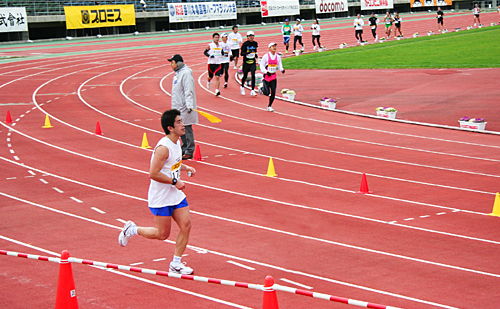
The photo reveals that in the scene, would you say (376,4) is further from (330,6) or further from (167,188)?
(167,188)

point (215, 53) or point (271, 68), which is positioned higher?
point (215, 53)

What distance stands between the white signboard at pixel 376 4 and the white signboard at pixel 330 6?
102 inches

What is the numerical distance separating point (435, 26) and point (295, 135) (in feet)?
140

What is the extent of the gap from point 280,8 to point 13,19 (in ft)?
96.1

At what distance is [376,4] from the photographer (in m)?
75.6

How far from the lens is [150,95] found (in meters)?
25.0

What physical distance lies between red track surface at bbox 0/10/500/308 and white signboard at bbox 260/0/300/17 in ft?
149

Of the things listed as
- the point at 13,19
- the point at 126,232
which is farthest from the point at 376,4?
the point at 126,232

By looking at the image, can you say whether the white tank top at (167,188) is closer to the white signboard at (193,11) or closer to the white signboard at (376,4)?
the white signboard at (193,11)

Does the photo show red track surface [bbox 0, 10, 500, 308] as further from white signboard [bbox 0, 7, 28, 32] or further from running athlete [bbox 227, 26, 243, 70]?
white signboard [bbox 0, 7, 28, 32]

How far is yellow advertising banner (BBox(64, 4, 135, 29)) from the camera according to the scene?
4969cm

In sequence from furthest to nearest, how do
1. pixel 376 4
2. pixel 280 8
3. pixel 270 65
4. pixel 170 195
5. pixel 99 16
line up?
pixel 376 4, pixel 280 8, pixel 99 16, pixel 270 65, pixel 170 195

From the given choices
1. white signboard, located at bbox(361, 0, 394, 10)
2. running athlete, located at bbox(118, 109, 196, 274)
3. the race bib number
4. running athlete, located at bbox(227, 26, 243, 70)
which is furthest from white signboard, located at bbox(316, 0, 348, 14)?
running athlete, located at bbox(118, 109, 196, 274)

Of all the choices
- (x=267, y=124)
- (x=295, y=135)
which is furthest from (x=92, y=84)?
(x=295, y=135)
